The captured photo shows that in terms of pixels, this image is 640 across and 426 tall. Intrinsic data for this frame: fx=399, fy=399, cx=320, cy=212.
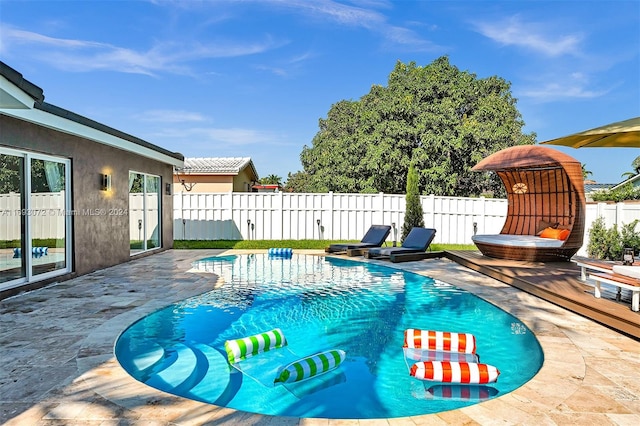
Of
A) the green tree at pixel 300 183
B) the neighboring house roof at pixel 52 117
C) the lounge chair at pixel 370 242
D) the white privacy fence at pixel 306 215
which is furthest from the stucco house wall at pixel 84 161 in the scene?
the green tree at pixel 300 183

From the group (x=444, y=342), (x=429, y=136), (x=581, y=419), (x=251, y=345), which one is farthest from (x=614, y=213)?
(x=251, y=345)

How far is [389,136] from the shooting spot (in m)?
21.1

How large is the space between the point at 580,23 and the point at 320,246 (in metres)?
12.2

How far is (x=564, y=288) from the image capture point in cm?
645

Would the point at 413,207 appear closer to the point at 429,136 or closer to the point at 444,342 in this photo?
the point at 429,136

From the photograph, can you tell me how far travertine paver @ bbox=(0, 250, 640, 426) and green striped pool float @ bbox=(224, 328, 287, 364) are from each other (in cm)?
113

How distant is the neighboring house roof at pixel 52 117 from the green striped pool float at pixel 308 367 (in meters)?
4.34

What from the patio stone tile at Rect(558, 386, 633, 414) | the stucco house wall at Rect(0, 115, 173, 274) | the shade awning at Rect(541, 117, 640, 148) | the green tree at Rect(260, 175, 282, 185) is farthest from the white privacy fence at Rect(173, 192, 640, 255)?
the green tree at Rect(260, 175, 282, 185)

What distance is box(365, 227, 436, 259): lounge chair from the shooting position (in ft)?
37.6

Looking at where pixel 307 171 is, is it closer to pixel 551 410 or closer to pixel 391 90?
pixel 391 90

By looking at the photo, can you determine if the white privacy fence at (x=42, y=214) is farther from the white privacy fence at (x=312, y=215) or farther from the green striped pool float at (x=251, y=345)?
the white privacy fence at (x=312, y=215)

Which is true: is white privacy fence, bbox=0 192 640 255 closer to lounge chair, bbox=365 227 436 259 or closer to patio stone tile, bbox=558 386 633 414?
lounge chair, bbox=365 227 436 259

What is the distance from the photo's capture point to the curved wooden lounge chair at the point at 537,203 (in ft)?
29.1

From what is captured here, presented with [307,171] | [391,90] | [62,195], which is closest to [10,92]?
[62,195]
